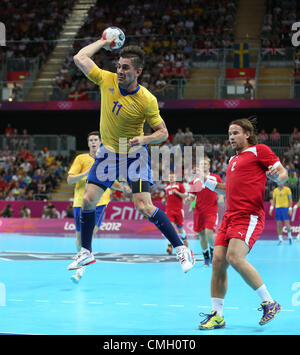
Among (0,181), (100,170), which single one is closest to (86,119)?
(0,181)

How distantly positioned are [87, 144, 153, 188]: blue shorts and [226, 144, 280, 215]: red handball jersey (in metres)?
1.42

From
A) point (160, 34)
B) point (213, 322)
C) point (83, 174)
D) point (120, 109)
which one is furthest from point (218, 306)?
point (160, 34)

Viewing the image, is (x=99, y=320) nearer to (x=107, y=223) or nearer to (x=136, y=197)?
(x=136, y=197)

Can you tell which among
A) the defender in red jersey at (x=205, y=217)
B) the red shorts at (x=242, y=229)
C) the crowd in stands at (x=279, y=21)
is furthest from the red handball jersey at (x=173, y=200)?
the crowd in stands at (x=279, y=21)

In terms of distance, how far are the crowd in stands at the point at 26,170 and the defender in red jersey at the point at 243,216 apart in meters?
22.7

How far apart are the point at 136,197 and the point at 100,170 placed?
2.04 ft

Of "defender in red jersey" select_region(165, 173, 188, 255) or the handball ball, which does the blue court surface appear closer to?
"defender in red jersey" select_region(165, 173, 188, 255)

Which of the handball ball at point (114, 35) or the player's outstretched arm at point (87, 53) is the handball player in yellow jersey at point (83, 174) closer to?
the player's outstretched arm at point (87, 53)

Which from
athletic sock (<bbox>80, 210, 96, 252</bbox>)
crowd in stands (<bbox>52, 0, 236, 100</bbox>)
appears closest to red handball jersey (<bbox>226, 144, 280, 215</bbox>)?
athletic sock (<bbox>80, 210, 96, 252</bbox>)

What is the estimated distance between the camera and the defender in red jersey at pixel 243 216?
6.40 meters

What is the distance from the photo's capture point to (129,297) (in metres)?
8.52

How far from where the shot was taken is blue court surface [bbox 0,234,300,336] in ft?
20.9

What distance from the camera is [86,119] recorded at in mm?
35188

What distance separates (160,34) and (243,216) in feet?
99.0
